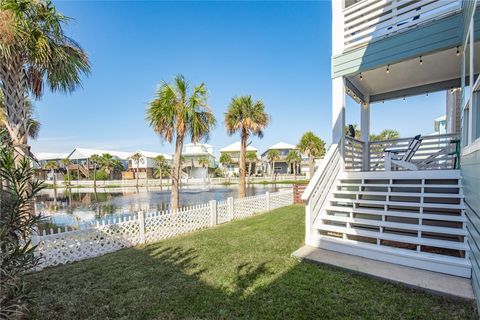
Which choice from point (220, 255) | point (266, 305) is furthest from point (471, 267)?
point (220, 255)

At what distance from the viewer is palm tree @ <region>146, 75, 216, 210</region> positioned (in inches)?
320

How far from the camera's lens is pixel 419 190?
5.04 meters

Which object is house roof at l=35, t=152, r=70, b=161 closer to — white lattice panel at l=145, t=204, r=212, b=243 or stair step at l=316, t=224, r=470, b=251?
white lattice panel at l=145, t=204, r=212, b=243

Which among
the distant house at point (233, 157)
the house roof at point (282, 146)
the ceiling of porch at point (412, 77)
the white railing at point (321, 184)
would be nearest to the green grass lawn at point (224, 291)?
the white railing at point (321, 184)

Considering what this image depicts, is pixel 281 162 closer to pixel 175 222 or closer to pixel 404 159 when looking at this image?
pixel 404 159

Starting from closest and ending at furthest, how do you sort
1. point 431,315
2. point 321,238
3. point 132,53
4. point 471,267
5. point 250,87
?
point 431,315 → point 471,267 → point 321,238 → point 132,53 → point 250,87

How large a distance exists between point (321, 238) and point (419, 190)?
2.39 metres

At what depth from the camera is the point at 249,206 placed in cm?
1018

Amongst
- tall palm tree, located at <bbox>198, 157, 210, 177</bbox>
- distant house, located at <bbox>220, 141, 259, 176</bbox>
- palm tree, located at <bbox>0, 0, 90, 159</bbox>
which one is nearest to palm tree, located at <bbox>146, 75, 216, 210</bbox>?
palm tree, located at <bbox>0, 0, 90, 159</bbox>

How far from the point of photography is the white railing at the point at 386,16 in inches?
186

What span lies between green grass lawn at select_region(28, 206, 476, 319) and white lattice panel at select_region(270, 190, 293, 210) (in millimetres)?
6610

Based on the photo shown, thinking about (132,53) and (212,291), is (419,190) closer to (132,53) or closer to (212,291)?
(212,291)

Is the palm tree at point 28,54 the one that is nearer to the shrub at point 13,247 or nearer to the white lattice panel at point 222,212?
the shrub at point 13,247

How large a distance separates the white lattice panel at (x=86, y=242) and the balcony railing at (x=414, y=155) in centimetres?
597
